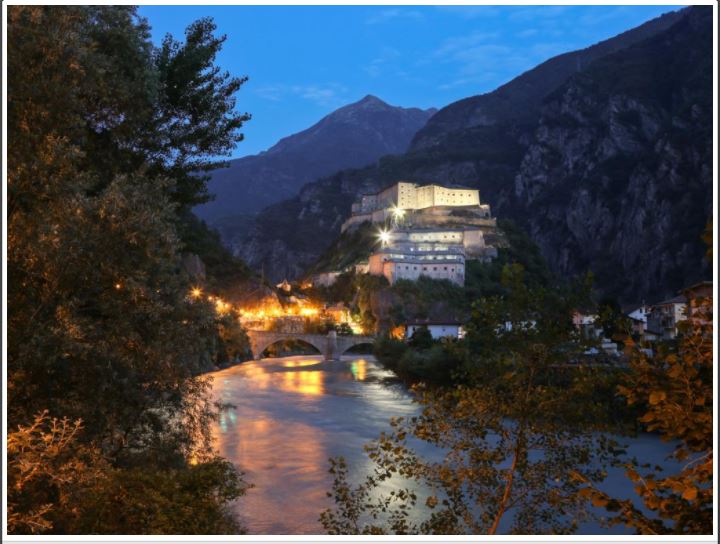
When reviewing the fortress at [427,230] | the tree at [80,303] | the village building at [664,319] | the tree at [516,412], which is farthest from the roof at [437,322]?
the tree at [80,303]

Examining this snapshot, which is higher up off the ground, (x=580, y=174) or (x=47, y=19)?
(x=580, y=174)

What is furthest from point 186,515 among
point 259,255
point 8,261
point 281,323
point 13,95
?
point 259,255

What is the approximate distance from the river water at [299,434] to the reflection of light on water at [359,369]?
0.15 m

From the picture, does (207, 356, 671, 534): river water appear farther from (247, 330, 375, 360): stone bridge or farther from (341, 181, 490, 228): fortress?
(341, 181, 490, 228): fortress

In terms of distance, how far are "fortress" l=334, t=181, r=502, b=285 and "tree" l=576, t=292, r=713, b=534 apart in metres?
56.0

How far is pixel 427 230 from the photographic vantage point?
67938mm

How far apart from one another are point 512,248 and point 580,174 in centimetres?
4234

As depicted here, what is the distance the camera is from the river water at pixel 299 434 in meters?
12.6

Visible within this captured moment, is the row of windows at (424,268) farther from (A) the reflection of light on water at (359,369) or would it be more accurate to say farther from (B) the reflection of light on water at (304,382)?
(B) the reflection of light on water at (304,382)

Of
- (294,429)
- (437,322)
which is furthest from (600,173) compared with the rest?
(294,429)

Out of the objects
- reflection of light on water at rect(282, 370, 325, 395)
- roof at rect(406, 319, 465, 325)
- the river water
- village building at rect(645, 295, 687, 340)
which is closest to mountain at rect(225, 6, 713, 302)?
village building at rect(645, 295, 687, 340)

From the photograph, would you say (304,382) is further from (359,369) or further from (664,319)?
(664,319)

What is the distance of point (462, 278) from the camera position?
2370 inches

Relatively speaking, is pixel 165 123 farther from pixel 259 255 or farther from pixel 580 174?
pixel 259 255
